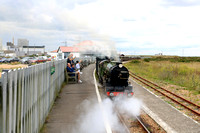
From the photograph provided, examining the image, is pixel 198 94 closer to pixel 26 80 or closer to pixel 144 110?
pixel 144 110

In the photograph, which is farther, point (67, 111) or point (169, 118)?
point (67, 111)

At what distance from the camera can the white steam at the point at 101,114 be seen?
21.3 feet

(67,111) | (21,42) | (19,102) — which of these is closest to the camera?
(19,102)

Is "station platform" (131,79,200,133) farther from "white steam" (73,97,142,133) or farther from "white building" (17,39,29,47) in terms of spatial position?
"white building" (17,39,29,47)

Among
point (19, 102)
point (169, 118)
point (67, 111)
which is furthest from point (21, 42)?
point (19, 102)

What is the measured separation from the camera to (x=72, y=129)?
6.31 m

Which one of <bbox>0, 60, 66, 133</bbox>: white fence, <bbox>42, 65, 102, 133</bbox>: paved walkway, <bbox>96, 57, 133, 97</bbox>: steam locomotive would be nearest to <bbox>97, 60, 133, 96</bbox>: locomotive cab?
<bbox>96, 57, 133, 97</bbox>: steam locomotive

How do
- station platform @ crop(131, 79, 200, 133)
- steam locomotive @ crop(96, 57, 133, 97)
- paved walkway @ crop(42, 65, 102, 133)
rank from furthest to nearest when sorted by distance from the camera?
steam locomotive @ crop(96, 57, 133, 97) → station platform @ crop(131, 79, 200, 133) → paved walkway @ crop(42, 65, 102, 133)

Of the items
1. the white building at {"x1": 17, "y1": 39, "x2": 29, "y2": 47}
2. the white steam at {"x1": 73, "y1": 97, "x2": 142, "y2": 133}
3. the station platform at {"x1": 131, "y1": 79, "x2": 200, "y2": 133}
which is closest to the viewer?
the white steam at {"x1": 73, "y1": 97, "x2": 142, "y2": 133}

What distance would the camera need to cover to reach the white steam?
21.3ft

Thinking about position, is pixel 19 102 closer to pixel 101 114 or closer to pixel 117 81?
pixel 101 114

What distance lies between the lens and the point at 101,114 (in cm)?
784

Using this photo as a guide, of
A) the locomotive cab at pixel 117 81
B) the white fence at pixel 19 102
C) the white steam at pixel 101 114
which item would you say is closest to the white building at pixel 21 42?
the locomotive cab at pixel 117 81

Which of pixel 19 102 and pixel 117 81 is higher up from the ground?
pixel 19 102
